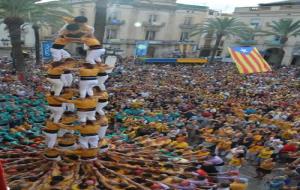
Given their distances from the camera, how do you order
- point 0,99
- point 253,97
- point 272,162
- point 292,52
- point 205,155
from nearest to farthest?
point 205,155
point 272,162
point 0,99
point 253,97
point 292,52

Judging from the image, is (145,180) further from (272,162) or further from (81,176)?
(272,162)

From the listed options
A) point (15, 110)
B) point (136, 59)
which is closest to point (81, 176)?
point (15, 110)

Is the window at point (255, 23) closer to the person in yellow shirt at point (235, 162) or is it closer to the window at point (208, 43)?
the window at point (208, 43)

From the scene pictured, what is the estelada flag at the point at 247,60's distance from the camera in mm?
22719

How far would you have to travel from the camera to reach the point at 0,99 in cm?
1532

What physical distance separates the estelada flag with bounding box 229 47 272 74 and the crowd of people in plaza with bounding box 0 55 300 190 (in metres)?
1.57

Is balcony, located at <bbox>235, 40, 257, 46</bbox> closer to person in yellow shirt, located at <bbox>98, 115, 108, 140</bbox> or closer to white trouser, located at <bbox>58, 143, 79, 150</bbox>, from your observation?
person in yellow shirt, located at <bbox>98, 115, 108, 140</bbox>

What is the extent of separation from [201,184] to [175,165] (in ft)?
3.84

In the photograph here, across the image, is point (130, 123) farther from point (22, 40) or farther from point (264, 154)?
point (22, 40)

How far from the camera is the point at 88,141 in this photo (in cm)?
852

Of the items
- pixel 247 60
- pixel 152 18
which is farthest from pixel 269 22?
pixel 247 60

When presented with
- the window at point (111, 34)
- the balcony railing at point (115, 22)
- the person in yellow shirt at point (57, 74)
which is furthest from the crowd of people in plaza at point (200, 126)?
the window at point (111, 34)

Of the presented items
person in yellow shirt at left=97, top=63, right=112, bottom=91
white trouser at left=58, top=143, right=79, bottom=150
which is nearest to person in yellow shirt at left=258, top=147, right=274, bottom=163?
person in yellow shirt at left=97, top=63, right=112, bottom=91

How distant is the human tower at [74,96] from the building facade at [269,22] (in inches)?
1490
